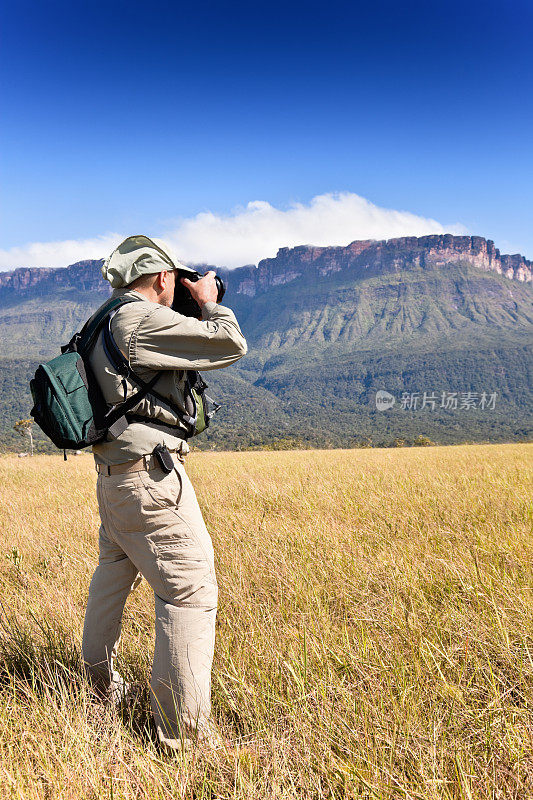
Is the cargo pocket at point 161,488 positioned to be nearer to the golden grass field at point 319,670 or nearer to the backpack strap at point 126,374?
the backpack strap at point 126,374

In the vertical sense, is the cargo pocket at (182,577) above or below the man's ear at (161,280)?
below

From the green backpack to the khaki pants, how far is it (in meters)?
0.22

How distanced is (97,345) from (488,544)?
10.2 ft

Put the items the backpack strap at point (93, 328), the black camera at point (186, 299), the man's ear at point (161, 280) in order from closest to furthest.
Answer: the backpack strap at point (93, 328), the man's ear at point (161, 280), the black camera at point (186, 299)

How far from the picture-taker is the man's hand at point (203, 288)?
215cm

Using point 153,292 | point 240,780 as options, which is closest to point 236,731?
point 240,780

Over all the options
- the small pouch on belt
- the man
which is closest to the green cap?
the man

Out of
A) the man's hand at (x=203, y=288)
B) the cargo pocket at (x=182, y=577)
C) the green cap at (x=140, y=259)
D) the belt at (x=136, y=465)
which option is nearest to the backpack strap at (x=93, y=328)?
the green cap at (x=140, y=259)

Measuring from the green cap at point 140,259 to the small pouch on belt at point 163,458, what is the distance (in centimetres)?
77

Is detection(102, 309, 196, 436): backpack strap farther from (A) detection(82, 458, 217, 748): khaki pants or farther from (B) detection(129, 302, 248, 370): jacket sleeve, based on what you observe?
(A) detection(82, 458, 217, 748): khaki pants

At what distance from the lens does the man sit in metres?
1.85

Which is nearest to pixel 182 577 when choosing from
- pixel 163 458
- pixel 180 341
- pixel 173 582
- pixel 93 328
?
pixel 173 582

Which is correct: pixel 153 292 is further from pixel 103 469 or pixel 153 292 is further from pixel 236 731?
pixel 236 731

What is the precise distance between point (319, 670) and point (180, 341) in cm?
160
